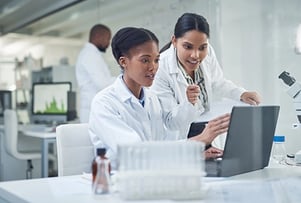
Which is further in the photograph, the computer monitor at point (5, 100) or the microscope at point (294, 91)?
the computer monitor at point (5, 100)

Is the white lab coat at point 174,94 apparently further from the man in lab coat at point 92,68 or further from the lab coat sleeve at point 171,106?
the man in lab coat at point 92,68

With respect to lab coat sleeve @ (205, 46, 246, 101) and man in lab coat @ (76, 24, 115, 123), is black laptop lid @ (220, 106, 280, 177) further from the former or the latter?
man in lab coat @ (76, 24, 115, 123)

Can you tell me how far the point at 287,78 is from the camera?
1739mm

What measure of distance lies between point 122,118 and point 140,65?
187 millimetres

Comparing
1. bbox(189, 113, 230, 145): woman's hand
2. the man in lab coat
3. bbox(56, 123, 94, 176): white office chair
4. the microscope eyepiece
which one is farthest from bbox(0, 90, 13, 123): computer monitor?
bbox(189, 113, 230, 145): woman's hand

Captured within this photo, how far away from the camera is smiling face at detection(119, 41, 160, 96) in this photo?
141cm

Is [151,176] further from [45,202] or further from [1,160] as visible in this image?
[1,160]

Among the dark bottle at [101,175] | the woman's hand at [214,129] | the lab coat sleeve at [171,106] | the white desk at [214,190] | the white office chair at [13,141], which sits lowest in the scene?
the white office chair at [13,141]

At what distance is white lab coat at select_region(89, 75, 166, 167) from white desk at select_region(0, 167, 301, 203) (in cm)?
17

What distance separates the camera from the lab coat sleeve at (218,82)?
1.62m

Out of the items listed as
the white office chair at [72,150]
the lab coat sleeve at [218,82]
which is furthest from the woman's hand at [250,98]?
the white office chair at [72,150]

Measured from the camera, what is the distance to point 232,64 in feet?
5.77

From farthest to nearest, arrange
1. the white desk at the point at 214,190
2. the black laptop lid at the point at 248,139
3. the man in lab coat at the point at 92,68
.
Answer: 1. the man in lab coat at the point at 92,68
2. the black laptop lid at the point at 248,139
3. the white desk at the point at 214,190

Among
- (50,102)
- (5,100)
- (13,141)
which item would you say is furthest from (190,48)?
(5,100)
